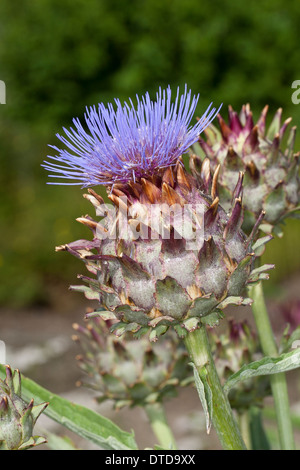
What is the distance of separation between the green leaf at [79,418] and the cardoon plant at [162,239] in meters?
0.13

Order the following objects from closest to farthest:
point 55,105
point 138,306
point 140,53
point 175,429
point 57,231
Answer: point 138,306 → point 175,429 → point 57,231 → point 140,53 → point 55,105

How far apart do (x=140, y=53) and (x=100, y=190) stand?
2215mm

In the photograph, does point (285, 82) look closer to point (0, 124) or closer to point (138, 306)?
point (0, 124)

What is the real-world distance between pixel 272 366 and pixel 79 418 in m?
0.25

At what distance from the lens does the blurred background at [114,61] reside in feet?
16.5

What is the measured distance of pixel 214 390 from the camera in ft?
2.34

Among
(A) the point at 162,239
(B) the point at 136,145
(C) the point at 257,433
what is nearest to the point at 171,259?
(A) the point at 162,239

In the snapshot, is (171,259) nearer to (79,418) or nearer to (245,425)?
(79,418)

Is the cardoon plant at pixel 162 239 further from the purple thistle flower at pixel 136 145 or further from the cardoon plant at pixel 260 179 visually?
the cardoon plant at pixel 260 179

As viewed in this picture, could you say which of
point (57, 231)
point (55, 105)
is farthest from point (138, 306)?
point (55, 105)

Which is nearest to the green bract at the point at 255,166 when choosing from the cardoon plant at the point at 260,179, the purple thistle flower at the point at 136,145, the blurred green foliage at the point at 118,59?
the cardoon plant at the point at 260,179

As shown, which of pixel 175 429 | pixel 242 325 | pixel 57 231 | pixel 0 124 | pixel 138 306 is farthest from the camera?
pixel 0 124

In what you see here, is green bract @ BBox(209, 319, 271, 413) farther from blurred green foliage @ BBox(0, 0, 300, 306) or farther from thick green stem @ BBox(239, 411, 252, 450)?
blurred green foliage @ BBox(0, 0, 300, 306)
